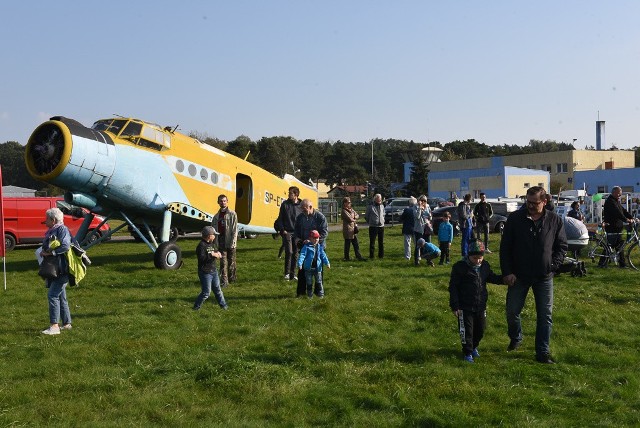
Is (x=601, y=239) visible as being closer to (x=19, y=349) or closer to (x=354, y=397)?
(x=354, y=397)

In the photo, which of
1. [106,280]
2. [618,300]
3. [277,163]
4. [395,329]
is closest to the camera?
[395,329]

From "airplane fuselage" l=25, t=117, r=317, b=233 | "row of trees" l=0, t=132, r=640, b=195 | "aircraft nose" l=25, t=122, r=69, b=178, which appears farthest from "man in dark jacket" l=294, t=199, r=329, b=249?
"row of trees" l=0, t=132, r=640, b=195

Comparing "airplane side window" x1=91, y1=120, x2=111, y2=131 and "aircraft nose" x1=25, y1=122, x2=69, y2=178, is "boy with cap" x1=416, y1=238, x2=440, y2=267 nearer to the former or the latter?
"airplane side window" x1=91, y1=120, x2=111, y2=131

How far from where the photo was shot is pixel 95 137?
47.2 ft

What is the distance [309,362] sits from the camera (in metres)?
7.30

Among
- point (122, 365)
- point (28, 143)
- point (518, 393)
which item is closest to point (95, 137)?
point (28, 143)

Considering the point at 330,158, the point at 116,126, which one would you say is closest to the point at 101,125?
the point at 116,126

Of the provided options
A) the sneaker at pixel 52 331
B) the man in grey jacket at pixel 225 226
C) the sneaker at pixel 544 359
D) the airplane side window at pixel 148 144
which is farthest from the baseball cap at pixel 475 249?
the airplane side window at pixel 148 144

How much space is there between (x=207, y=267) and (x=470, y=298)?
451 cm

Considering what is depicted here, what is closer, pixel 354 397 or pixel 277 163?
pixel 354 397

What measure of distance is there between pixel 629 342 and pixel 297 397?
4.97 metres

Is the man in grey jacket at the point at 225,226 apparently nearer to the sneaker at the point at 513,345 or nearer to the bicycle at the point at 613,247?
the sneaker at the point at 513,345

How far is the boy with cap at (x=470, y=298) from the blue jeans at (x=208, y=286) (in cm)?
434

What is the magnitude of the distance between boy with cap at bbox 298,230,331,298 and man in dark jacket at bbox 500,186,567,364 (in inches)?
160
